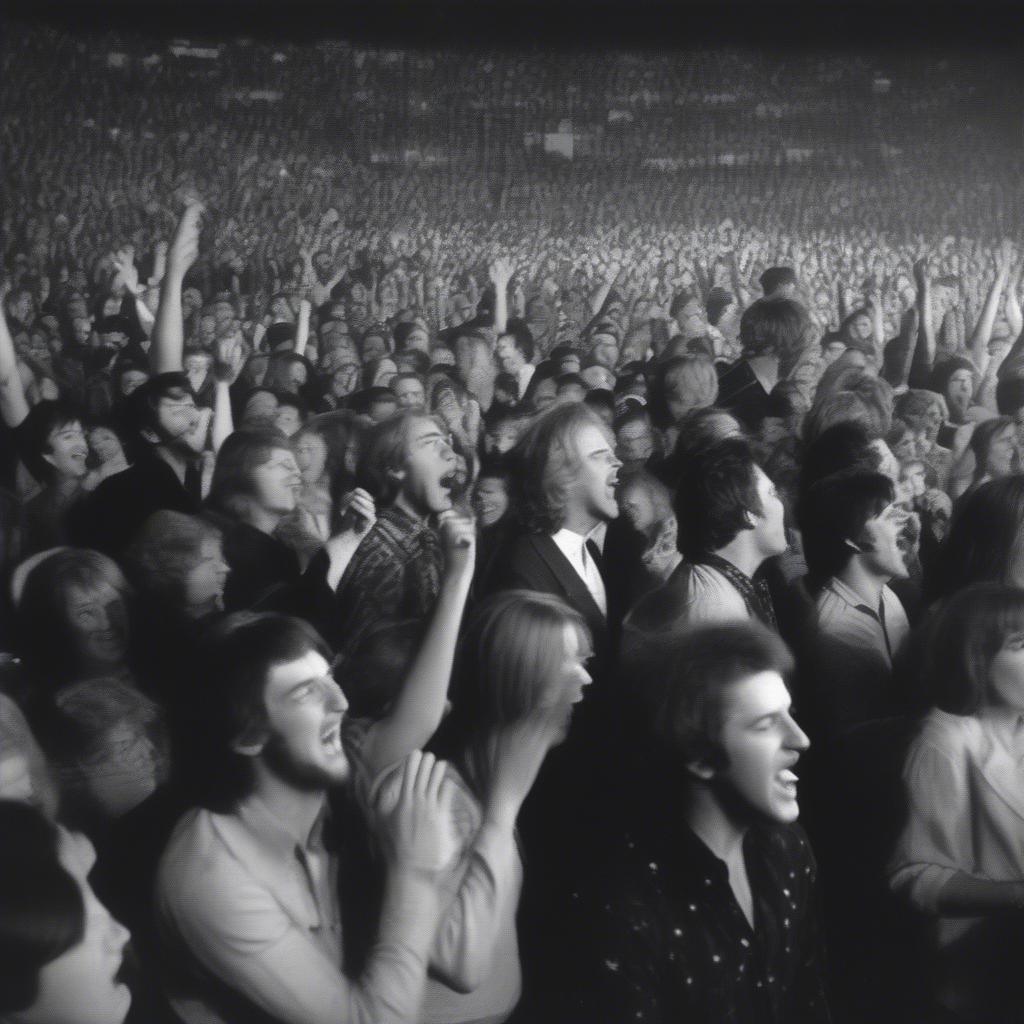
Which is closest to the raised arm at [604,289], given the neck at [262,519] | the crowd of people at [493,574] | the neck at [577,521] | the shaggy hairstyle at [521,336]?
the crowd of people at [493,574]

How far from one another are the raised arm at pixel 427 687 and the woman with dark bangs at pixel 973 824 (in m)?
1.32

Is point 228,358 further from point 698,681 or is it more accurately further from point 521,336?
point 698,681

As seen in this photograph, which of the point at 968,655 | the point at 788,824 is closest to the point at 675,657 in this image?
the point at 788,824

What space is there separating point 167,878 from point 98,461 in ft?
3.53

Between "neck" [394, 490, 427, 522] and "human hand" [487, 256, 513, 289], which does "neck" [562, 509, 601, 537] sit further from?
"human hand" [487, 256, 513, 289]

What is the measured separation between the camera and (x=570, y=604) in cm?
411

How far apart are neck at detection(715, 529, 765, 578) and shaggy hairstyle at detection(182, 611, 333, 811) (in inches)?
46.3

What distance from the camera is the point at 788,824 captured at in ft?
13.4

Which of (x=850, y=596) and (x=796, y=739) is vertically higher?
(x=850, y=596)

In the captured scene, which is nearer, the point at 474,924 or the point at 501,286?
the point at 474,924

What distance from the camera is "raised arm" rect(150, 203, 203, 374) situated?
4.08 meters

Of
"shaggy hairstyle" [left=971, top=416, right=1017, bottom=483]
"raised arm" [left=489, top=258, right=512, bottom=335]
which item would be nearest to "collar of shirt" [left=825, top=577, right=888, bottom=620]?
"shaggy hairstyle" [left=971, top=416, right=1017, bottom=483]

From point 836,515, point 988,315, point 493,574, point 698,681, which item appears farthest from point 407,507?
point 988,315

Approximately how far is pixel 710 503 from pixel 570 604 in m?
0.49
